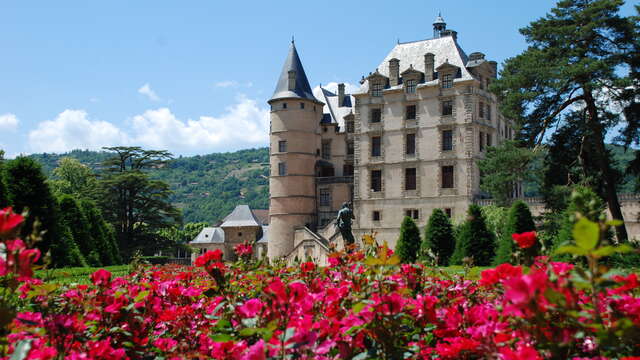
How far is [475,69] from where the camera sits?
149 ft

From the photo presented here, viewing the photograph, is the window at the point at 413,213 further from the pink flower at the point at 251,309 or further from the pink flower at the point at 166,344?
the pink flower at the point at 251,309

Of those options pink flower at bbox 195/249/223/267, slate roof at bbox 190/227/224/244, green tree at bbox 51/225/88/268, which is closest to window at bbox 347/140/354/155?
slate roof at bbox 190/227/224/244

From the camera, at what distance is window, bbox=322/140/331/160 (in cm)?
5645

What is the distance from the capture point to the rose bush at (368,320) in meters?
2.57

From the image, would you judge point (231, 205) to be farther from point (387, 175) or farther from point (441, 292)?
point (441, 292)

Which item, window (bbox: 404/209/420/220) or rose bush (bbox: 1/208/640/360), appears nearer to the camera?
rose bush (bbox: 1/208/640/360)

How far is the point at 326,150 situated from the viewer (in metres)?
56.6

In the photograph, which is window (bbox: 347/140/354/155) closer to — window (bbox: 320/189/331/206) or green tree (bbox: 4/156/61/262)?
window (bbox: 320/189/331/206)

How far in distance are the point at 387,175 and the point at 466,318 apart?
4484 cm

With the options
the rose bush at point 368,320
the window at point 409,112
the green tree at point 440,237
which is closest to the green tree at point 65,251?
the green tree at point 440,237

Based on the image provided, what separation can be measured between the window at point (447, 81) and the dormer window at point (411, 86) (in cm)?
235

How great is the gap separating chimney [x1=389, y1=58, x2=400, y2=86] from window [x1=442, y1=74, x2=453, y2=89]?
13.1ft

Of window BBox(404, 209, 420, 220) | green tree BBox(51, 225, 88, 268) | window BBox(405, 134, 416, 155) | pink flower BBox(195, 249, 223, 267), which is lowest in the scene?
green tree BBox(51, 225, 88, 268)

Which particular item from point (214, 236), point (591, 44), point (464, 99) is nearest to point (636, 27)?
point (591, 44)
